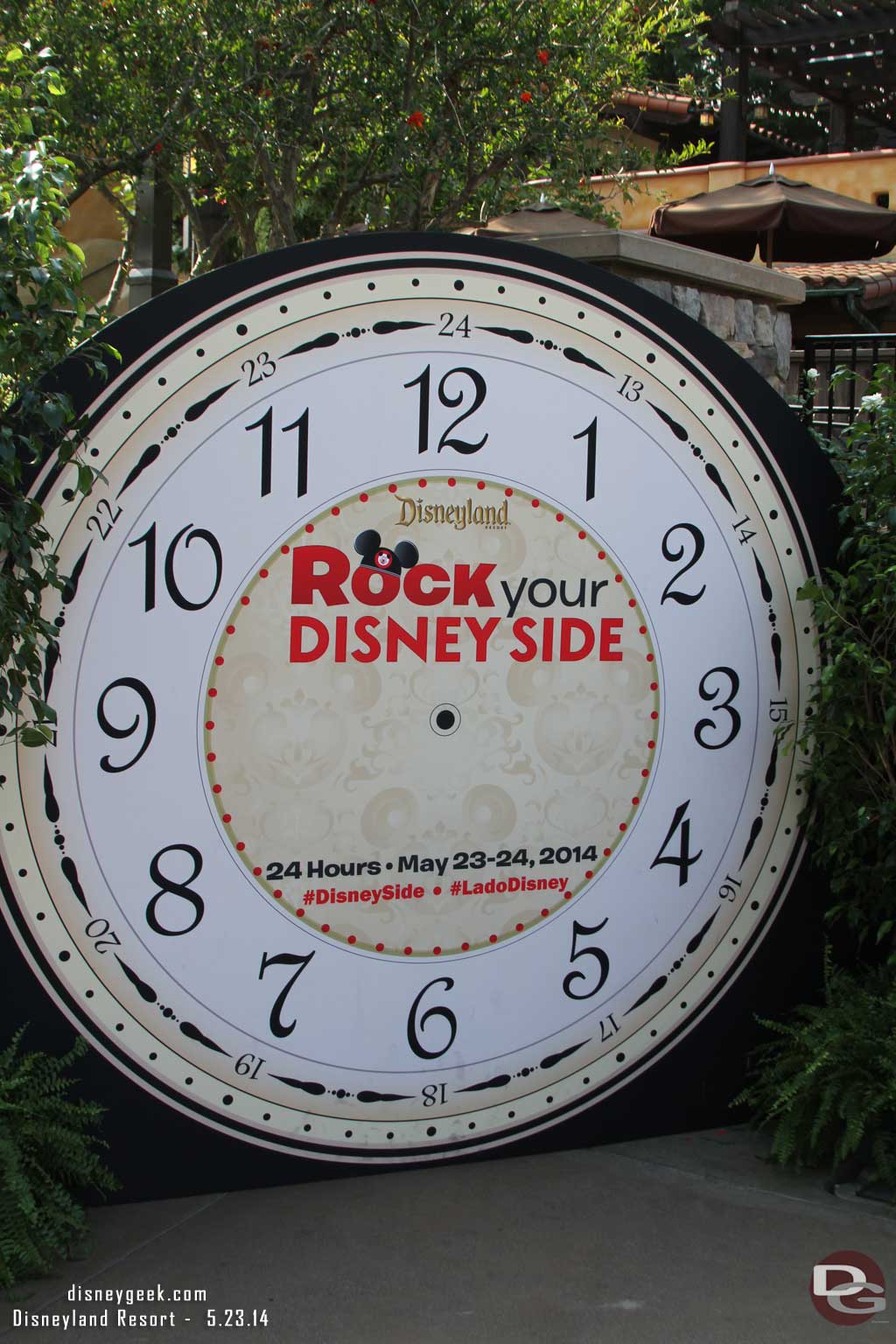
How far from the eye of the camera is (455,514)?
3.73 meters

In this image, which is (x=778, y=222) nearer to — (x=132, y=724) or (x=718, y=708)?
(x=718, y=708)

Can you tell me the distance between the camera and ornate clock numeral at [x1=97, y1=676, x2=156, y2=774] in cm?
340

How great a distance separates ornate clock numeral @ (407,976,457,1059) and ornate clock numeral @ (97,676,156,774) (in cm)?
101

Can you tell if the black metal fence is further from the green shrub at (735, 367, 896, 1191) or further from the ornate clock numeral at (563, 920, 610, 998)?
the ornate clock numeral at (563, 920, 610, 998)

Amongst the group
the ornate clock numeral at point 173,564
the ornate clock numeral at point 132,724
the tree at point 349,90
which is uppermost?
the tree at point 349,90

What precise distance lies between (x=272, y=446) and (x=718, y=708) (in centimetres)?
151

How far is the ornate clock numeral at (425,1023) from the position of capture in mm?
3746

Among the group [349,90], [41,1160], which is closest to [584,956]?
[41,1160]

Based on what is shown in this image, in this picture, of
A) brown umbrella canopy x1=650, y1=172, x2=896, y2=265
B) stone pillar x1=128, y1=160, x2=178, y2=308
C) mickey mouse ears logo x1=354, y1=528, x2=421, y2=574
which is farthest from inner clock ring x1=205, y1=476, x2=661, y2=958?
brown umbrella canopy x1=650, y1=172, x2=896, y2=265

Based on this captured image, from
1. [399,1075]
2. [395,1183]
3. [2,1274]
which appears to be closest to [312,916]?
[399,1075]

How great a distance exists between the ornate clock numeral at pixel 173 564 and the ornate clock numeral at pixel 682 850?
4.89 ft

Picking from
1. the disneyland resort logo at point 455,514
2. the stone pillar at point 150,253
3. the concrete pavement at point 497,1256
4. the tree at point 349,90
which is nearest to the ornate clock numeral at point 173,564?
the disneyland resort logo at point 455,514

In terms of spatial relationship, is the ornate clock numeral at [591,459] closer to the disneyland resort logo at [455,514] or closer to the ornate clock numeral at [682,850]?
the disneyland resort logo at [455,514]

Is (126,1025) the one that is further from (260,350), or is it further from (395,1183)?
(260,350)
